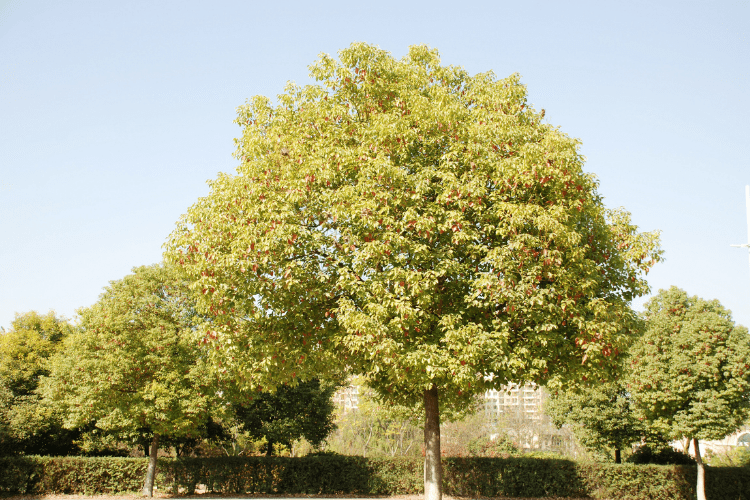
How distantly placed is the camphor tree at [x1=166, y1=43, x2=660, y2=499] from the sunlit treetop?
4cm

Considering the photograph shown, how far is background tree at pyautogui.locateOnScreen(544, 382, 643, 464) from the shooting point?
83.0 ft

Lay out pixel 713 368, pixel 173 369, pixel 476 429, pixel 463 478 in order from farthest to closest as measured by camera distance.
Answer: pixel 476 429
pixel 463 478
pixel 173 369
pixel 713 368

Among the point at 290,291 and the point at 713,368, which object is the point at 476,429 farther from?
the point at 290,291

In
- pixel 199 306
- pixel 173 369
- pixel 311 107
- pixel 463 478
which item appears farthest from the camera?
pixel 463 478

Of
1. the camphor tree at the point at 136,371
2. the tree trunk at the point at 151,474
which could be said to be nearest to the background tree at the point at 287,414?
the tree trunk at the point at 151,474

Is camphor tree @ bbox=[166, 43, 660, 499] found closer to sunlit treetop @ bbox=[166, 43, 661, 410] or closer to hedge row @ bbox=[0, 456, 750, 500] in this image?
sunlit treetop @ bbox=[166, 43, 661, 410]

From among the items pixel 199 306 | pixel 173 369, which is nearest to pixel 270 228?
pixel 199 306

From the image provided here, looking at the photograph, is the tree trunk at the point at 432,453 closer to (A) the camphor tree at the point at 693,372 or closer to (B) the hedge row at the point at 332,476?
(B) the hedge row at the point at 332,476

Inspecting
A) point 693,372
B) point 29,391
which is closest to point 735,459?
point 693,372

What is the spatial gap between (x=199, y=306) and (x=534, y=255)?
26.4ft

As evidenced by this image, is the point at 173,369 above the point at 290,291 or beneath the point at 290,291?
beneath

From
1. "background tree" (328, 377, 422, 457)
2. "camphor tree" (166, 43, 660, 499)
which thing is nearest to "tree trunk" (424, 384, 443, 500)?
"camphor tree" (166, 43, 660, 499)

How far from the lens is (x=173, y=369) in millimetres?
21047

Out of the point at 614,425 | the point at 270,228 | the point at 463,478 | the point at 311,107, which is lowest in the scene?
the point at 463,478
